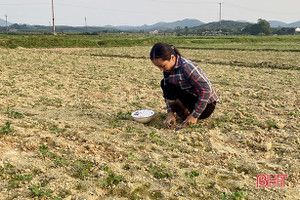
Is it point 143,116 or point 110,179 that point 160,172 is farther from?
point 143,116

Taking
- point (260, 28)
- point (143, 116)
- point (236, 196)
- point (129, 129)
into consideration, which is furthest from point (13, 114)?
point (260, 28)

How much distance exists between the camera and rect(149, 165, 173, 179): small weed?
3422 millimetres

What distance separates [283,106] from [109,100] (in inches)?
174

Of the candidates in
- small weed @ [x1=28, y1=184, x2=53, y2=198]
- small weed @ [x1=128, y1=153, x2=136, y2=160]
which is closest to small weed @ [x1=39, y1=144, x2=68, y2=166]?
small weed @ [x1=28, y1=184, x2=53, y2=198]

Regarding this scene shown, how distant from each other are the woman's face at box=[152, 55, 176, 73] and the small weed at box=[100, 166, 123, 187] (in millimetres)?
1932

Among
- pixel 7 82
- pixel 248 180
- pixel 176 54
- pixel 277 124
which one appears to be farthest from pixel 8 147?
pixel 7 82

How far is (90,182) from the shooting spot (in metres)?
3.23

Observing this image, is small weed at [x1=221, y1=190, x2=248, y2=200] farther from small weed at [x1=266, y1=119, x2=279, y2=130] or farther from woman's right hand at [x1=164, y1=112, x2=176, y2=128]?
small weed at [x1=266, y1=119, x2=279, y2=130]

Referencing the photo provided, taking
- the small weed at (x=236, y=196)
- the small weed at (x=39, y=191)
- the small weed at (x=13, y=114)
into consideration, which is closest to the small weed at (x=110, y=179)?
the small weed at (x=39, y=191)

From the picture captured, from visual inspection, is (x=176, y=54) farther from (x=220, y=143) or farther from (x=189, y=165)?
(x=189, y=165)

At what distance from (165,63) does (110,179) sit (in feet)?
6.95

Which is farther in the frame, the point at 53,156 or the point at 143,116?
the point at 143,116

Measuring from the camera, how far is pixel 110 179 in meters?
3.27

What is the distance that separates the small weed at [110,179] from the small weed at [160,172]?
1.48 ft
